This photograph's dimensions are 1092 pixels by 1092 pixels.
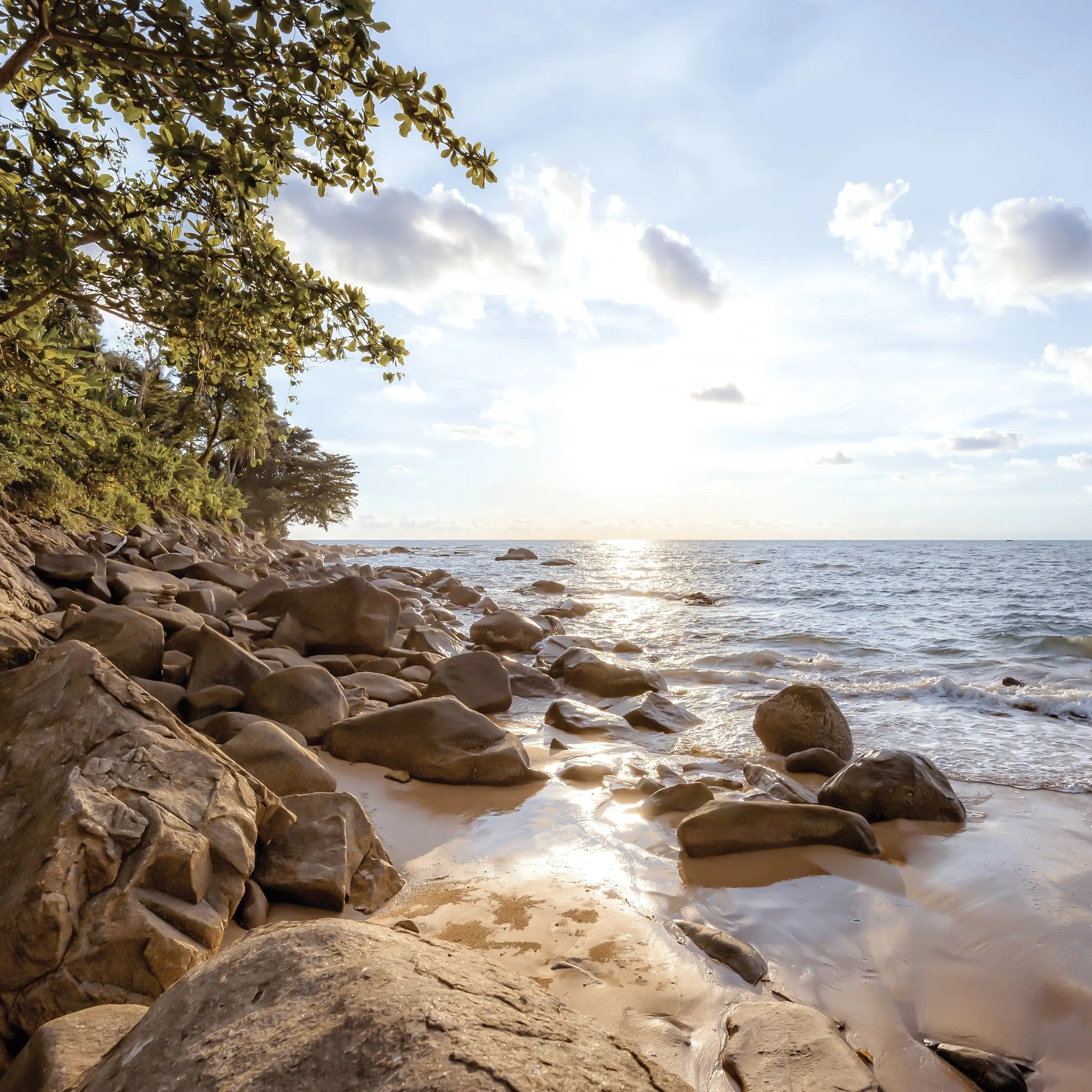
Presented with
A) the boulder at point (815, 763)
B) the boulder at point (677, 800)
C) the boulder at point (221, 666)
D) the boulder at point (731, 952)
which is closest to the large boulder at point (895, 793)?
the boulder at point (677, 800)

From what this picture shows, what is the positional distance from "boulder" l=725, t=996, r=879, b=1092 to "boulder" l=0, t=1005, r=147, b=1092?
6.33ft

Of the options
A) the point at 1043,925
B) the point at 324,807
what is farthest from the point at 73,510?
the point at 1043,925

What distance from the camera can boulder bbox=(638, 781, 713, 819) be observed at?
4578mm

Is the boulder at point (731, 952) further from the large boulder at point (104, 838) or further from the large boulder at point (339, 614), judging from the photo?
the large boulder at point (339, 614)

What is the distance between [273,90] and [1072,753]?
→ 8.25 metres

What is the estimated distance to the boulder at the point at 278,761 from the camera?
12.7 feet

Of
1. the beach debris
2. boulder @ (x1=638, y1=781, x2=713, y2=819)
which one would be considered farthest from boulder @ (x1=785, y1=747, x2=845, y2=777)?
the beach debris

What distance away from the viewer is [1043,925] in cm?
326

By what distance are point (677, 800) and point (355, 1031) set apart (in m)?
3.56

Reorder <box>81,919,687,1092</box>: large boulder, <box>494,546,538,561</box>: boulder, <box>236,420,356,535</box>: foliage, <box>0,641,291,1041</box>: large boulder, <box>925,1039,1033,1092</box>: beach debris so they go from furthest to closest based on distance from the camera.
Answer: <box>494,546,538,561</box>: boulder, <box>236,420,356,535</box>: foliage, <box>925,1039,1033,1092</box>: beach debris, <box>0,641,291,1041</box>: large boulder, <box>81,919,687,1092</box>: large boulder

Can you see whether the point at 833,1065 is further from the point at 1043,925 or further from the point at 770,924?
the point at 1043,925

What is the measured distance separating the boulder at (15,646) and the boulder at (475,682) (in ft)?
12.8

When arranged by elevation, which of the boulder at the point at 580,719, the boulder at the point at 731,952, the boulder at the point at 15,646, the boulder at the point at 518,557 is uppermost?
the boulder at the point at 15,646

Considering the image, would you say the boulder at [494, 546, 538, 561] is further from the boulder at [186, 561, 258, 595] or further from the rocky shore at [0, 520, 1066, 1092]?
the rocky shore at [0, 520, 1066, 1092]
